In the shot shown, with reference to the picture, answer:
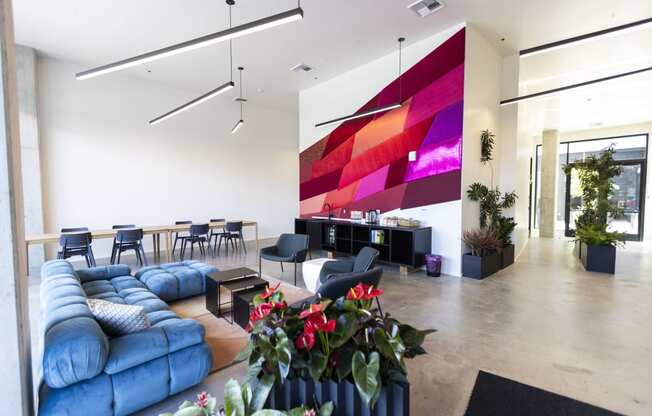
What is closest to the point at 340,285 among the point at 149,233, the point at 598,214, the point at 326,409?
the point at 326,409

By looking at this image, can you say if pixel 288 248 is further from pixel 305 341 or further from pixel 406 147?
pixel 305 341

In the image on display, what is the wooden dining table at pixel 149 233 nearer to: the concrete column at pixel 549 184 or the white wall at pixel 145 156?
the white wall at pixel 145 156

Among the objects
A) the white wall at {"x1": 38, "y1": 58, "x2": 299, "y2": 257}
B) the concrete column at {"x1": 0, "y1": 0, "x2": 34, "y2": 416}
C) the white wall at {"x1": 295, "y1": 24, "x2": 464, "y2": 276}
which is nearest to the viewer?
the concrete column at {"x1": 0, "y1": 0, "x2": 34, "y2": 416}

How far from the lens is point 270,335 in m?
1.28

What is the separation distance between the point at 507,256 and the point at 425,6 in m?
4.62

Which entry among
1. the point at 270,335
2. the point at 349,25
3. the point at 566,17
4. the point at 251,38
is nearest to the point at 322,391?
the point at 270,335

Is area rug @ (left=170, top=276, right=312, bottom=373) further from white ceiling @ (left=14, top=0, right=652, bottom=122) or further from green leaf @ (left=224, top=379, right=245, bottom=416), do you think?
white ceiling @ (left=14, top=0, right=652, bottom=122)

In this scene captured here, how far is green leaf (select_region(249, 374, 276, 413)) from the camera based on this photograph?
1.21 meters

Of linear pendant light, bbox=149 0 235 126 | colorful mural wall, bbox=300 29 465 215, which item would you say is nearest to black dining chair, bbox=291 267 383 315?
colorful mural wall, bbox=300 29 465 215

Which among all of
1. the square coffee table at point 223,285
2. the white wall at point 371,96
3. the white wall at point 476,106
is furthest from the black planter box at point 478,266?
the square coffee table at point 223,285

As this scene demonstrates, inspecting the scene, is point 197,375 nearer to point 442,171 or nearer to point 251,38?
point 442,171

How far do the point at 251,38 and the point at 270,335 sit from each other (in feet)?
17.8

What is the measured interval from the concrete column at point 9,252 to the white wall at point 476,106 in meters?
5.30

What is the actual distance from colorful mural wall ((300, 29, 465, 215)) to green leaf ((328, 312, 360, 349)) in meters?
4.46
